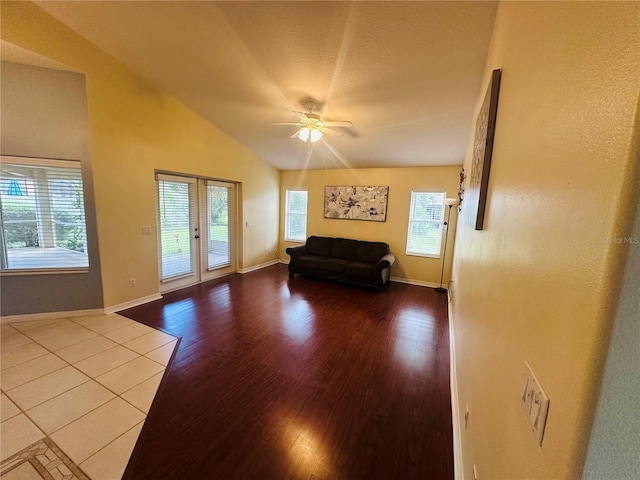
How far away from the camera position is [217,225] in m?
4.98

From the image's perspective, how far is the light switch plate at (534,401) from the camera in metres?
0.56

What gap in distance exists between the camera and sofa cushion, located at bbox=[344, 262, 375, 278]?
14.8ft

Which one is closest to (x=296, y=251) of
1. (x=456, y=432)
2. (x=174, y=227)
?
(x=174, y=227)

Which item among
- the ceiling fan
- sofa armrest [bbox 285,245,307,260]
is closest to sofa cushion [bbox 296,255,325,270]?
sofa armrest [bbox 285,245,307,260]

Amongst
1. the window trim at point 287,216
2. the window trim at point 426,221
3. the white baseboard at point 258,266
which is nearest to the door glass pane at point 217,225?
the white baseboard at point 258,266

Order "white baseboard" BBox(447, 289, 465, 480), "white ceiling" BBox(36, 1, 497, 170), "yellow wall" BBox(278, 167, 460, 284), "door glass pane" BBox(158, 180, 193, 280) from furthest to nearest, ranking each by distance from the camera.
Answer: "yellow wall" BBox(278, 167, 460, 284)
"door glass pane" BBox(158, 180, 193, 280)
"white ceiling" BBox(36, 1, 497, 170)
"white baseboard" BBox(447, 289, 465, 480)

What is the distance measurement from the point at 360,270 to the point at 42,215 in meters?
4.32

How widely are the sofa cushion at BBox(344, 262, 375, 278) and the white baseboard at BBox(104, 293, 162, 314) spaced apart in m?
3.07

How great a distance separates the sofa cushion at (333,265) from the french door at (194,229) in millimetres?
1951

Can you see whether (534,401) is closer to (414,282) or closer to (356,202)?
(414,282)

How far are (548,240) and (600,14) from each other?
1.46ft

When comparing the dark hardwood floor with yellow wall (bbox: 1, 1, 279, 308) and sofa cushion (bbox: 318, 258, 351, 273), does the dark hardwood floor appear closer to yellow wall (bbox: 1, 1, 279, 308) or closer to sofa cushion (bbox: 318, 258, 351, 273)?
yellow wall (bbox: 1, 1, 279, 308)

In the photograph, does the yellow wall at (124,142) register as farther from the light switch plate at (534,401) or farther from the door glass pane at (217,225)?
the light switch plate at (534,401)

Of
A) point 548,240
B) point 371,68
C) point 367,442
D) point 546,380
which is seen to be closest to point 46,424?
point 367,442
